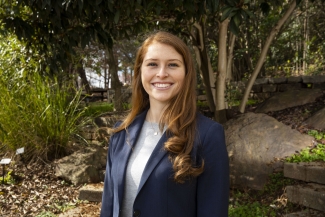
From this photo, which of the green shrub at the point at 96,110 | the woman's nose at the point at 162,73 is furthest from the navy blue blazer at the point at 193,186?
the green shrub at the point at 96,110

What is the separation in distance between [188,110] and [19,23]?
2864 millimetres

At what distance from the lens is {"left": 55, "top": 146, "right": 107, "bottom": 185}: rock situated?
14.2ft

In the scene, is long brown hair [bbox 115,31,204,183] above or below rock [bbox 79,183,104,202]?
above

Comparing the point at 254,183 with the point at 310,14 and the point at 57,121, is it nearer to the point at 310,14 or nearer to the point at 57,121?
the point at 57,121

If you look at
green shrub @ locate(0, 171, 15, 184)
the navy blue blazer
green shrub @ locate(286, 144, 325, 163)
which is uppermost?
the navy blue blazer

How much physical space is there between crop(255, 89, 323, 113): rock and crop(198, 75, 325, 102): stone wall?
2.02 ft

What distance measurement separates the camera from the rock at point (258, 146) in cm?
382

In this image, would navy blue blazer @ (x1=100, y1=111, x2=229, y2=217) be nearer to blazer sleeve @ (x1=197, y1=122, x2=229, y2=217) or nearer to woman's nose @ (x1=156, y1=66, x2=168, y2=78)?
blazer sleeve @ (x1=197, y1=122, x2=229, y2=217)

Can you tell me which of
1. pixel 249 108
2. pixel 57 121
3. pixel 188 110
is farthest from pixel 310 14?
pixel 188 110

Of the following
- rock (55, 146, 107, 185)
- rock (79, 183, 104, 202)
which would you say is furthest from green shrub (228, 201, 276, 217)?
rock (55, 146, 107, 185)

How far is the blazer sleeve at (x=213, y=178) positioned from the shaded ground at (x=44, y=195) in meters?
2.17

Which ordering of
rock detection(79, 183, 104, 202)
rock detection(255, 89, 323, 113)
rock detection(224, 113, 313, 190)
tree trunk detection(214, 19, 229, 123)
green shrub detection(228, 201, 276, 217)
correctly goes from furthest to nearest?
rock detection(255, 89, 323, 113), tree trunk detection(214, 19, 229, 123), rock detection(79, 183, 104, 202), rock detection(224, 113, 313, 190), green shrub detection(228, 201, 276, 217)

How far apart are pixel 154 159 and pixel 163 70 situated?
0.36m

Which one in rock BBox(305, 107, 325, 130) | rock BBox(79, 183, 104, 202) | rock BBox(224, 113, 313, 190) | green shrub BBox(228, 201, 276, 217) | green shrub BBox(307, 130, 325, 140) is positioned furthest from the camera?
rock BBox(305, 107, 325, 130)
